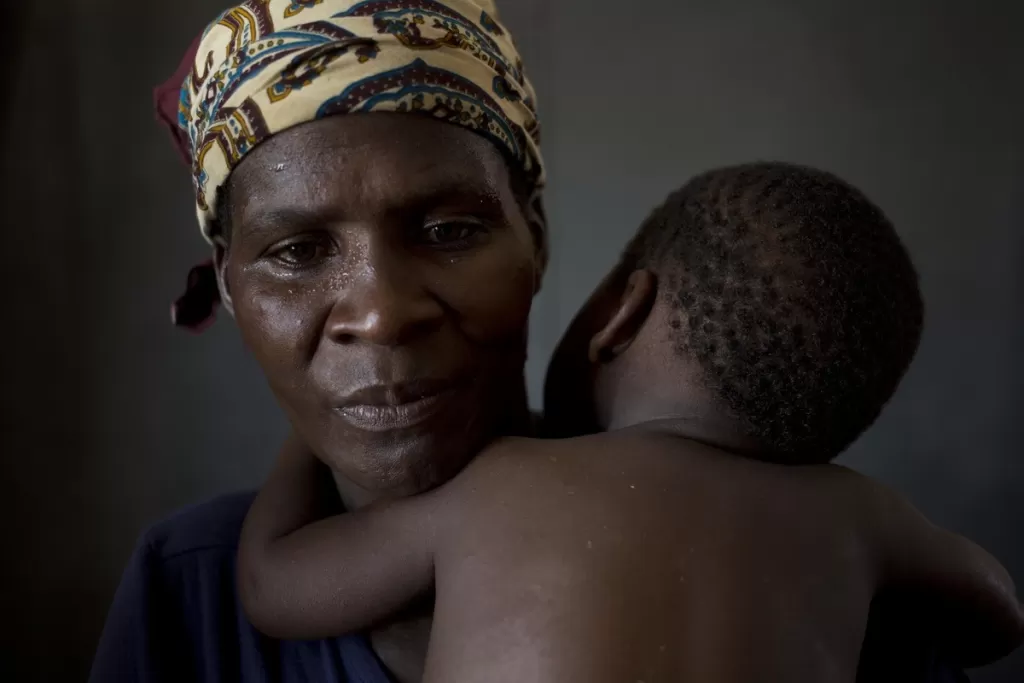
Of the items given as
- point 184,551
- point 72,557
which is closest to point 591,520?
point 184,551

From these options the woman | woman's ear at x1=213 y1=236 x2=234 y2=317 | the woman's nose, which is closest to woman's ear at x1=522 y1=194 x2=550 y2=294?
the woman

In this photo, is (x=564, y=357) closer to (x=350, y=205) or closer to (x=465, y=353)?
(x=465, y=353)

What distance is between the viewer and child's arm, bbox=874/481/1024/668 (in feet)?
2.23

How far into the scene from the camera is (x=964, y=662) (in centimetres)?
84

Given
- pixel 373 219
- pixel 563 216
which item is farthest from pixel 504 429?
pixel 563 216

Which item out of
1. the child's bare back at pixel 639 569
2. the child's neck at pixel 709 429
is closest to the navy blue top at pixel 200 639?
the child's bare back at pixel 639 569

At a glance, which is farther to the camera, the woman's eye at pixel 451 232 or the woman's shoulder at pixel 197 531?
the woman's shoulder at pixel 197 531

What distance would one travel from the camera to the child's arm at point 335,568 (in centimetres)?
61

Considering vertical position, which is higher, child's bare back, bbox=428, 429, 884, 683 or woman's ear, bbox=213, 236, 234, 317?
woman's ear, bbox=213, 236, 234, 317

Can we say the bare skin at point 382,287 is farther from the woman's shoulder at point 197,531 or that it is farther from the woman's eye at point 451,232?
the woman's shoulder at point 197,531

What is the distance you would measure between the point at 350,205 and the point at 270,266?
104 millimetres

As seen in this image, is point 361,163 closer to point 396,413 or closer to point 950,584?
point 396,413

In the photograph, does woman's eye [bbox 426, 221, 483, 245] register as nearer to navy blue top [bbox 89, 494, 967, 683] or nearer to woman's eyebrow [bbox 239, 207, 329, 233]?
woman's eyebrow [bbox 239, 207, 329, 233]

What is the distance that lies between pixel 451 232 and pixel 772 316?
0.95 feet
